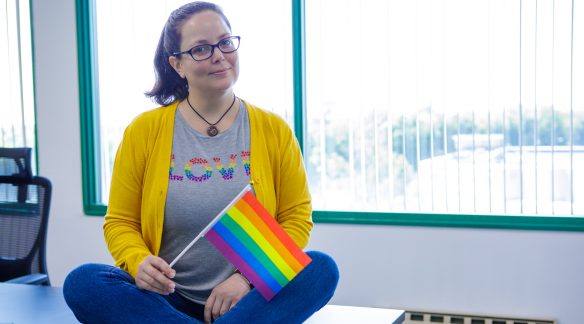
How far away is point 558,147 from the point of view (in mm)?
3006

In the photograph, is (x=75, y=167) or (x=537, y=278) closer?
(x=537, y=278)

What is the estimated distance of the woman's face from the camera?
6.28 ft

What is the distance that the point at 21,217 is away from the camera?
2799 millimetres

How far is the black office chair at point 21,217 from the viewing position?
9.07 feet

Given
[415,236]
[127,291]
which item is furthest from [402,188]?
[127,291]

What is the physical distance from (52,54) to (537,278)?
2.82 meters

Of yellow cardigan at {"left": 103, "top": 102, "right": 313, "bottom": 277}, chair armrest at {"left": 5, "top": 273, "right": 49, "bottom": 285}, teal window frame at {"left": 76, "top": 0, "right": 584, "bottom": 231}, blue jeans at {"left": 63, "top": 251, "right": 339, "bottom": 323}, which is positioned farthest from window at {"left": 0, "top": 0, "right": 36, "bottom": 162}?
blue jeans at {"left": 63, "top": 251, "right": 339, "bottom": 323}

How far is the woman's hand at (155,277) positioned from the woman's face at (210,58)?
0.52 m

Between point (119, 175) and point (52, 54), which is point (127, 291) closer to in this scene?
point (119, 175)

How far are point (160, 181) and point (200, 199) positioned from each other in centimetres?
12

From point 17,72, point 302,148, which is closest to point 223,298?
point 302,148

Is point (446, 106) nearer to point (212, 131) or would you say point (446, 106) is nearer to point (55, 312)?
point (212, 131)

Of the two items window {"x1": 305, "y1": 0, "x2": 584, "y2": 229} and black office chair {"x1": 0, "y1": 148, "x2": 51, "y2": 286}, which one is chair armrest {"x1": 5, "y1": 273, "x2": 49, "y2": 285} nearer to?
black office chair {"x1": 0, "y1": 148, "x2": 51, "y2": 286}

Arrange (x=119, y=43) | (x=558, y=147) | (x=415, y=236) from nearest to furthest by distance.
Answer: (x=558, y=147), (x=415, y=236), (x=119, y=43)
